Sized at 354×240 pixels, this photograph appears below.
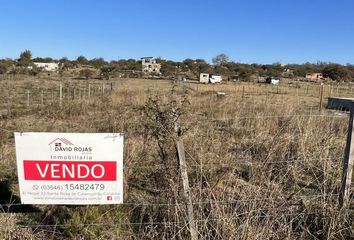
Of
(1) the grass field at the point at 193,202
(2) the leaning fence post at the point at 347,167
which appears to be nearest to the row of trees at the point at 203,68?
(1) the grass field at the point at 193,202

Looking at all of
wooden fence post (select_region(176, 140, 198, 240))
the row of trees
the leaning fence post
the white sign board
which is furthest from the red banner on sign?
the row of trees

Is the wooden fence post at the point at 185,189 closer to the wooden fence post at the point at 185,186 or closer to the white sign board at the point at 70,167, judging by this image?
the wooden fence post at the point at 185,186

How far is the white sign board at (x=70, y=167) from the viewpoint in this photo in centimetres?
345

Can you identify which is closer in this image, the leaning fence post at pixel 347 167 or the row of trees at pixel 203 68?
the leaning fence post at pixel 347 167

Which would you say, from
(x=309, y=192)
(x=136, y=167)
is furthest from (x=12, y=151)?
(x=309, y=192)

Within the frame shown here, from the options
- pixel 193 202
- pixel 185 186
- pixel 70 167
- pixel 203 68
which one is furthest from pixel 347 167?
pixel 203 68

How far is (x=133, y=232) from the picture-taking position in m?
3.95

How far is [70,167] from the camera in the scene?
3.52 metres

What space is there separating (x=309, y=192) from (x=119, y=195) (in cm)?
293

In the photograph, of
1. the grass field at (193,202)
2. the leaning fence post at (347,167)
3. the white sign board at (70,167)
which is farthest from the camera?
the leaning fence post at (347,167)

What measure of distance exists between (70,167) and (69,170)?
0.03 m

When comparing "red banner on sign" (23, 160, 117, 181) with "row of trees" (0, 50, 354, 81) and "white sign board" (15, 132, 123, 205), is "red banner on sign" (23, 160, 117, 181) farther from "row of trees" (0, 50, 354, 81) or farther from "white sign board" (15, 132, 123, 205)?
"row of trees" (0, 50, 354, 81)

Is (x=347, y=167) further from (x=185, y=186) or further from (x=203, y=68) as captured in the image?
(x=203, y=68)

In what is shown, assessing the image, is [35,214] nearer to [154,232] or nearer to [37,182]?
[37,182]
